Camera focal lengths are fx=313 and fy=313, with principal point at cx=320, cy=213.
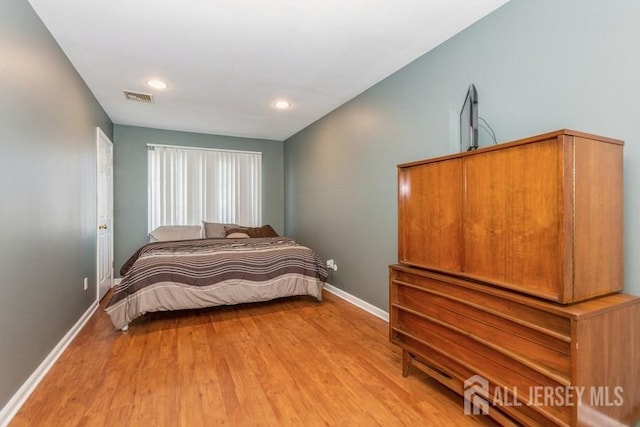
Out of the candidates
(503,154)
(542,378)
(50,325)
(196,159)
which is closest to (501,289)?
(542,378)

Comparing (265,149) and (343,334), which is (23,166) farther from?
(265,149)

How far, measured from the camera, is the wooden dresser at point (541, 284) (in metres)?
1.25

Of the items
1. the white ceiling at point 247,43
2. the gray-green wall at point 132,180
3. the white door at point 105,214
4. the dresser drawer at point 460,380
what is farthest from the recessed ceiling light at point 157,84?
the dresser drawer at point 460,380

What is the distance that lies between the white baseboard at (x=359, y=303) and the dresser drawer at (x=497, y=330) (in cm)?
118

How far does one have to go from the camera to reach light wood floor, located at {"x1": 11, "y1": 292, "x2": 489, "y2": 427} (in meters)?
1.75

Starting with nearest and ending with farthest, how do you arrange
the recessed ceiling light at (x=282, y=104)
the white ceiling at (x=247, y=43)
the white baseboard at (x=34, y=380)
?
the white baseboard at (x=34, y=380), the white ceiling at (x=247, y=43), the recessed ceiling light at (x=282, y=104)

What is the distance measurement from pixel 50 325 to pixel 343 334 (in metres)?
2.30

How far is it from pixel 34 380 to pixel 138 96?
2.89 meters

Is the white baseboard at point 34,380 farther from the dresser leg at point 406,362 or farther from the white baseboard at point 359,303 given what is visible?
the white baseboard at point 359,303

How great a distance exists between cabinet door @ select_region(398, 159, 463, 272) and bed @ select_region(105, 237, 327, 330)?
182 cm

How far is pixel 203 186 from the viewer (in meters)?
5.30

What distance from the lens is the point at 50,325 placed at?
7.64 ft

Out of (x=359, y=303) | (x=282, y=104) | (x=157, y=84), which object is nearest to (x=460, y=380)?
(x=359, y=303)

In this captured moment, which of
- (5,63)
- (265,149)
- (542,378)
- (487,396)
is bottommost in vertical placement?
(487,396)
